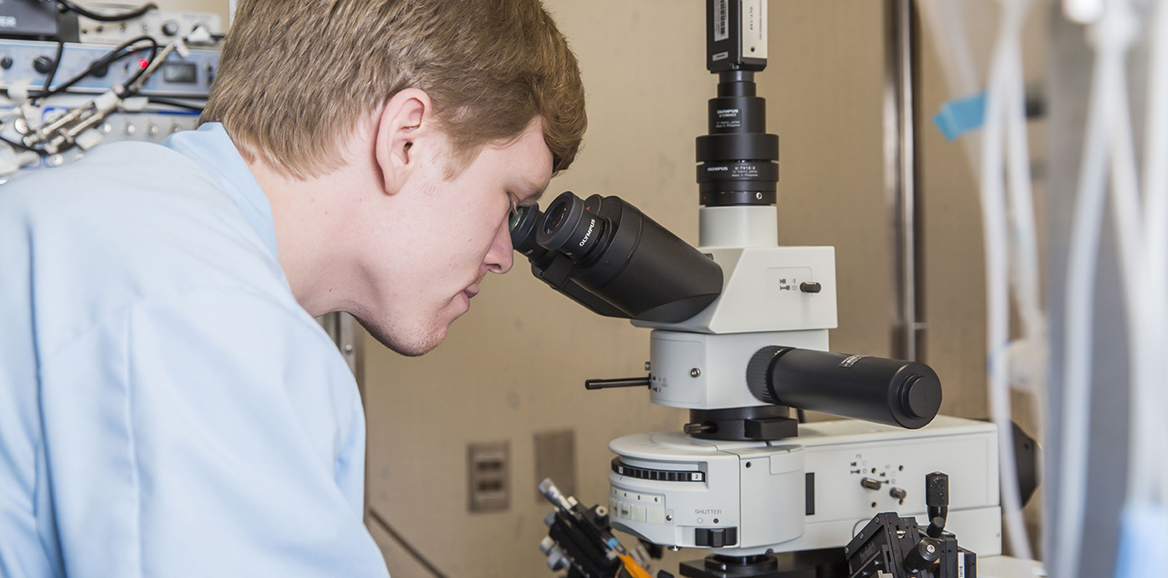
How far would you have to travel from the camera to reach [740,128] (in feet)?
3.91

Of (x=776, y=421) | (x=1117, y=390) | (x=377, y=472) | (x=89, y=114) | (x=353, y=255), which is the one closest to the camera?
(x=1117, y=390)

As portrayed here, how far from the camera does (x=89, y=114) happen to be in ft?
4.79

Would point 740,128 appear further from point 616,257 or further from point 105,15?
point 105,15

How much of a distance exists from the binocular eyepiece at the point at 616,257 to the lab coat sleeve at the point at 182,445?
0.55 meters

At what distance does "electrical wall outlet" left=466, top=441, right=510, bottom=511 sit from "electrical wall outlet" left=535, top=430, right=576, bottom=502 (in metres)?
0.08

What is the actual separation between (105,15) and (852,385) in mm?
1323

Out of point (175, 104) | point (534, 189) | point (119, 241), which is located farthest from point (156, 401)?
point (175, 104)

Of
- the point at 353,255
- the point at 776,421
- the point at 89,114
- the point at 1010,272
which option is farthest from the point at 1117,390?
the point at 89,114

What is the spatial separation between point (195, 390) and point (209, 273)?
0.07 m

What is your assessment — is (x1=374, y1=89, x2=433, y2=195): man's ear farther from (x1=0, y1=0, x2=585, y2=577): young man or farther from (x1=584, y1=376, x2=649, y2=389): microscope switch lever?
(x1=584, y1=376, x2=649, y2=389): microscope switch lever

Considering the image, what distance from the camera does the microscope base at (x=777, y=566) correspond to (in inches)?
43.6

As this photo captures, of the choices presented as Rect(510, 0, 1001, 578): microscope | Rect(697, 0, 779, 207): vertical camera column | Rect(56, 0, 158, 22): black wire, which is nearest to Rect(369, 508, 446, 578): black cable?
Rect(510, 0, 1001, 578): microscope

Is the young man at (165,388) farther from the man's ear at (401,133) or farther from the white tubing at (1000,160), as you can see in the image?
the white tubing at (1000,160)

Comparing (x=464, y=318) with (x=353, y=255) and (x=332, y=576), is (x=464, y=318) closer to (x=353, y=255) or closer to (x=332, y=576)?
(x=353, y=255)
